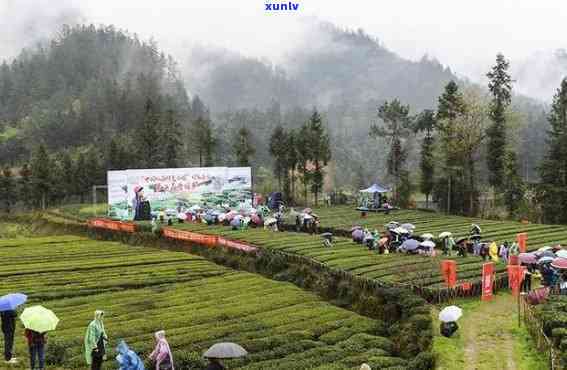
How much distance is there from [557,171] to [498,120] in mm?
8453

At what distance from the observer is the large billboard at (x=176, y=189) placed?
212 feet

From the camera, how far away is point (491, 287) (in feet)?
94.1

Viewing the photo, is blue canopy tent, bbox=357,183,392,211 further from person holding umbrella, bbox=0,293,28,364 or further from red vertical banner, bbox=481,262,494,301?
person holding umbrella, bbox=0,293,28,364

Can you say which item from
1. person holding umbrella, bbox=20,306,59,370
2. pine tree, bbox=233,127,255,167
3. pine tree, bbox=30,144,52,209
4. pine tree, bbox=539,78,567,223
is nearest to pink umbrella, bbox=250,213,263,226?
pine tree, bbox=539,78,567,223

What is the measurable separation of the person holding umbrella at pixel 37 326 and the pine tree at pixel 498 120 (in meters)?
58.2

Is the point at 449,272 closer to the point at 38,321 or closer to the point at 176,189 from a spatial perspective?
the point at 38,321

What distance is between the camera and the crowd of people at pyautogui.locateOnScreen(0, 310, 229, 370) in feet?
52.1

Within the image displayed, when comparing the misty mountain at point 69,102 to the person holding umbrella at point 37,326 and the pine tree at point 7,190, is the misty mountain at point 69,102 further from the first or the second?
the person holding umbrella at point 37,326

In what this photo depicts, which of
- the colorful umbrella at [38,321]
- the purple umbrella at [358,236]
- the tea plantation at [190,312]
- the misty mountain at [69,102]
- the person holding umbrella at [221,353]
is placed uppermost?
the misty mountain at [69,102]

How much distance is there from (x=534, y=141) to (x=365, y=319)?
11279cm

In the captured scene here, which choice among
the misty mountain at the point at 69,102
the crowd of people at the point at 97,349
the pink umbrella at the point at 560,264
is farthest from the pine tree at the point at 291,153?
the crowd of people at the point at 97,349

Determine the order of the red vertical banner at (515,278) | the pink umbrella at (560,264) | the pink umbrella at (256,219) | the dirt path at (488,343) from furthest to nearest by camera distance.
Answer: the pink umbrella at (256,219) < the pink umbrella at (560,264) < the red vertical banner at (515,278) < the dirt path at (488,343)

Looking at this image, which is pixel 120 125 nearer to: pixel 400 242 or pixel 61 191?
pixel 61 191

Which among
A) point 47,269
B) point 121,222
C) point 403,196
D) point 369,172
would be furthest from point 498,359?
point 369,172
